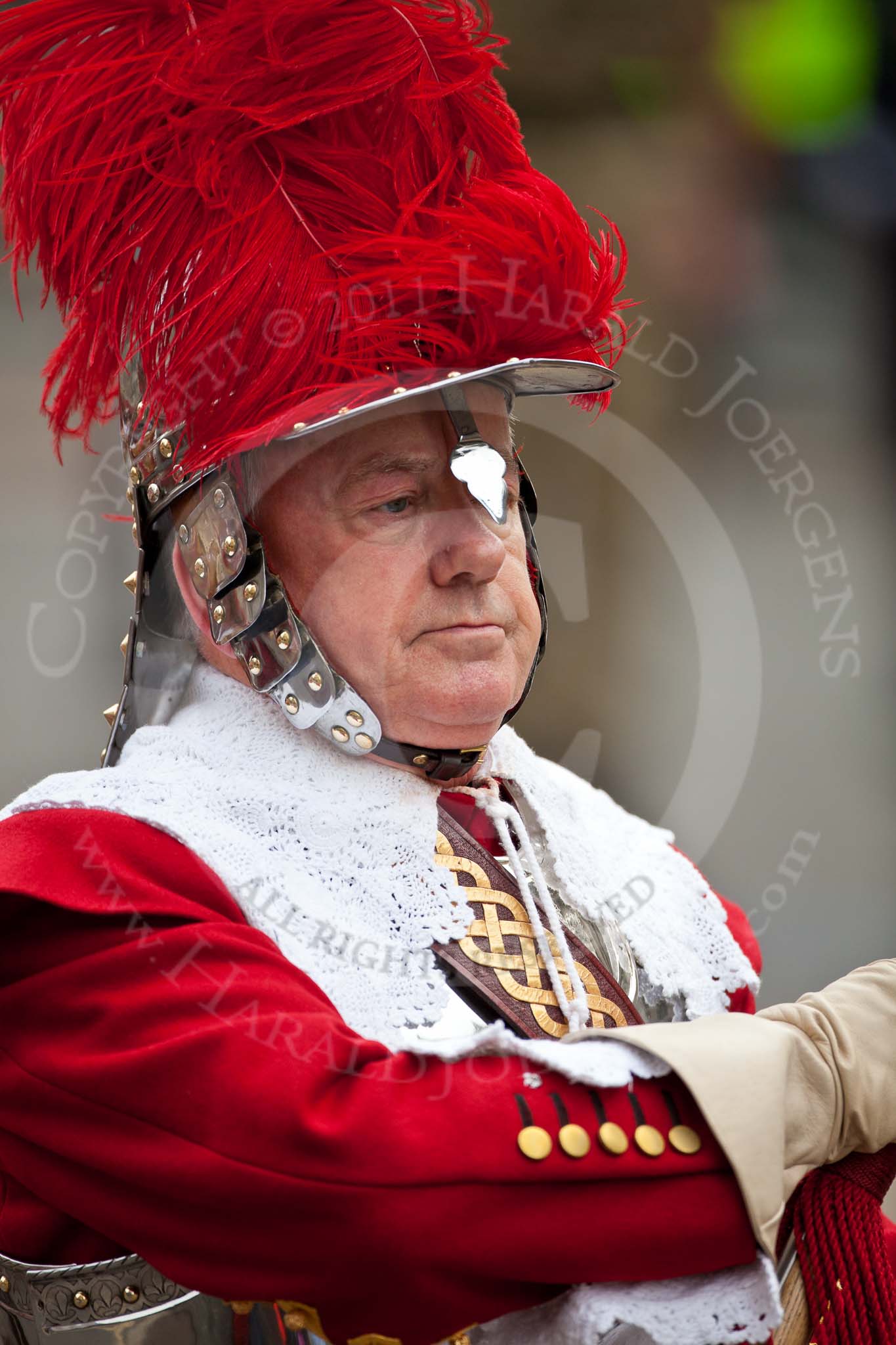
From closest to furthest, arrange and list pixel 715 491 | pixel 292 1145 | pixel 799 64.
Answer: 1. pixel 292 1145
2. pixel 715 491
3. pixel 799 64

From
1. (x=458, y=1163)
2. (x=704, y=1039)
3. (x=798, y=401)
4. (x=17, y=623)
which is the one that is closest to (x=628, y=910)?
(x=704, y=1039)

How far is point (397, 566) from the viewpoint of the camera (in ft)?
4.29

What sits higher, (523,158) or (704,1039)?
(523,158)

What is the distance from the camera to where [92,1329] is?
1.19 meters

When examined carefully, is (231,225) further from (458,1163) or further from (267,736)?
(458,1163)

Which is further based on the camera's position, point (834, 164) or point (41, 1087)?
point (834, 164)

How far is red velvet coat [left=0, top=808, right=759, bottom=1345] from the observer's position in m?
1.01

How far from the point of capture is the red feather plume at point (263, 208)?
125 centimetres

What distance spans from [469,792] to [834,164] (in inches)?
147

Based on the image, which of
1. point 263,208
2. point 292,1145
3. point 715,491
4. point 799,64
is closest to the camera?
point 292,1145

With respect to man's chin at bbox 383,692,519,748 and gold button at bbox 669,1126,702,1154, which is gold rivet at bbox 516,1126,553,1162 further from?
man's chin at bbox 383,692,519,748

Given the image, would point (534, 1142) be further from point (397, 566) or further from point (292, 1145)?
point (397, 566)

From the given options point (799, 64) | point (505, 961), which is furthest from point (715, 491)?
point (505, 961)

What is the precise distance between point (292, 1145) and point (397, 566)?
571mm
